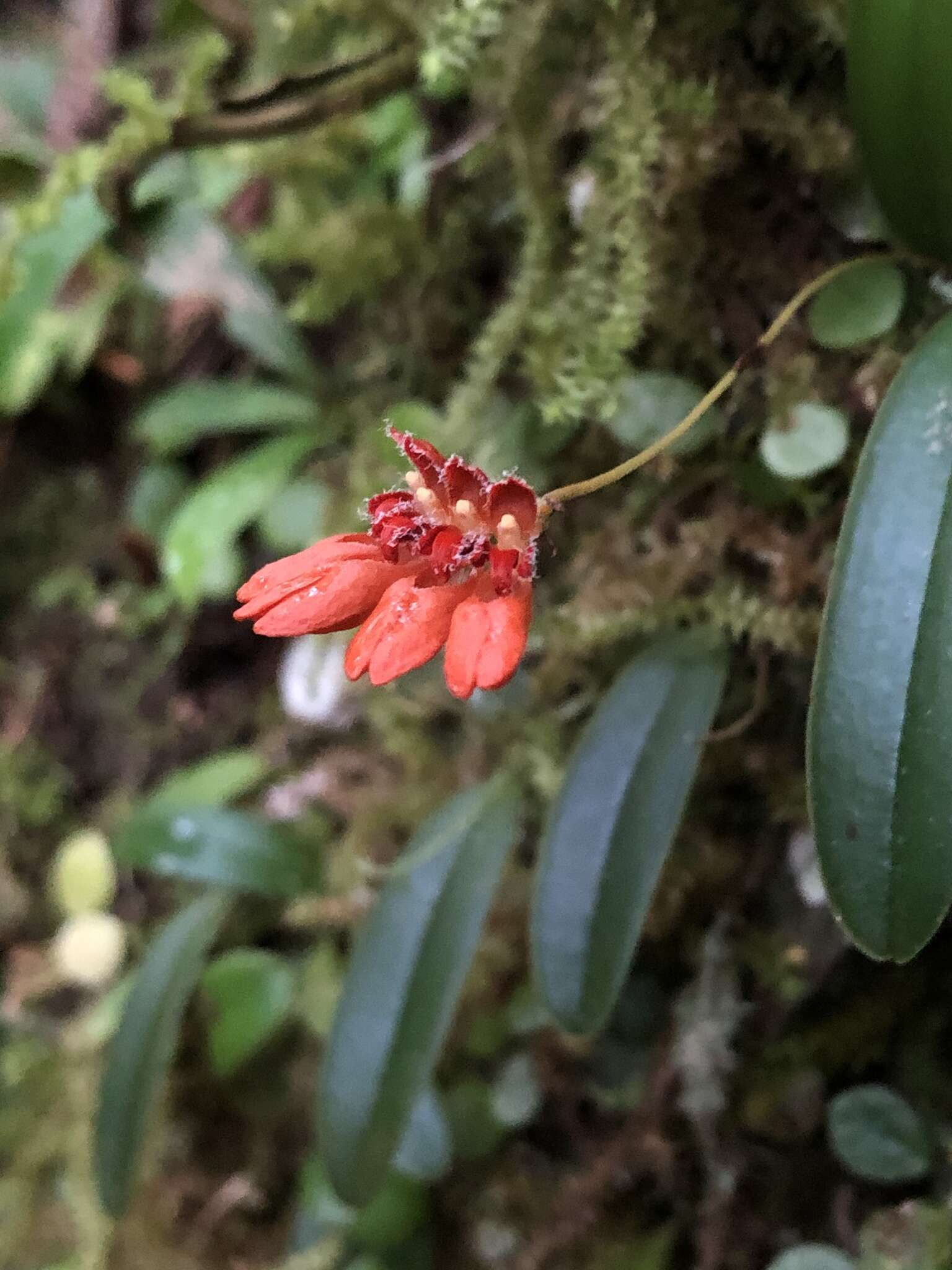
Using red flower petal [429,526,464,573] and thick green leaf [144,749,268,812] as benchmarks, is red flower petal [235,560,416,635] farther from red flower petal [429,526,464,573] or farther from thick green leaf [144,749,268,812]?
thick green leaf [144,749,268,812]

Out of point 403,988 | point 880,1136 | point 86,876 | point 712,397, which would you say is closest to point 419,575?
point 712,397

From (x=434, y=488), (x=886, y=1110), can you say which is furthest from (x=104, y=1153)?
(x=434, y=488)

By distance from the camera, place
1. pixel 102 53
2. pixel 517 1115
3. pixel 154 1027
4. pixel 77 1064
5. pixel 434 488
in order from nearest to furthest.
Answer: pixel 434 488
pixel 517 1115
pixel 154 1027
pixel 77 1064
pixel 102 53

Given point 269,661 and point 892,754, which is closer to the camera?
point 892,754

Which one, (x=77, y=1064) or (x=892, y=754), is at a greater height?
(x=892, y=754)

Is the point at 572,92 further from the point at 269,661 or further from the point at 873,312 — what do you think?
the point at 269,661

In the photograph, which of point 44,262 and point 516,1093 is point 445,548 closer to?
point 516,1093

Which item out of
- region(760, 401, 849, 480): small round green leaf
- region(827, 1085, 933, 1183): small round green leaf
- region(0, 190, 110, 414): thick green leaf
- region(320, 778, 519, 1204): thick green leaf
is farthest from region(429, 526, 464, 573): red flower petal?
region(0, 190, 110, 414): thick green leaf
